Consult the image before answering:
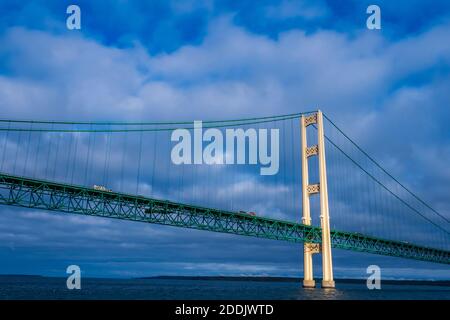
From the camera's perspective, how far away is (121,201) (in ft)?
167

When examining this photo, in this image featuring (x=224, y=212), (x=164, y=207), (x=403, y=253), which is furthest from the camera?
(x=403, y=253)

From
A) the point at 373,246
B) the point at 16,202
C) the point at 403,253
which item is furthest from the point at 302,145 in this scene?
the point at 16,202

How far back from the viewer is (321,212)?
6319 cm

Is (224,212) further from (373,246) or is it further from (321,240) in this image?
(373,246)

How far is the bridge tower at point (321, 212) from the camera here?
6222cm

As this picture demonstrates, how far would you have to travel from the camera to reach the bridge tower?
62219 mm
